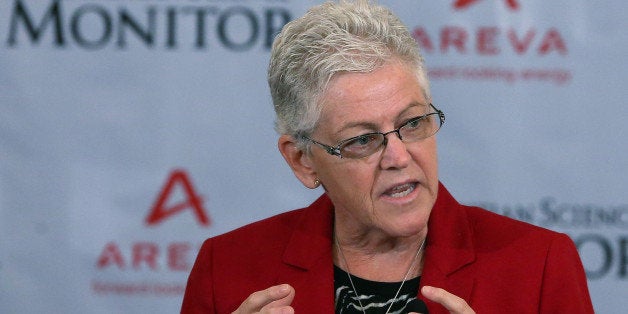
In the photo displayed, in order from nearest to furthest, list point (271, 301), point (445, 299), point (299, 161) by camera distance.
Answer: point (445, 299), point (271, 301), point (299, 161)

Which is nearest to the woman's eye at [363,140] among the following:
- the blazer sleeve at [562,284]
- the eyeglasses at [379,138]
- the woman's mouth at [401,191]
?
the eyeglasses at [379,138]

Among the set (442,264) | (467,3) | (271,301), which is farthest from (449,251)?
(467,3)

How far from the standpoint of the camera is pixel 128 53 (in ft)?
10.4

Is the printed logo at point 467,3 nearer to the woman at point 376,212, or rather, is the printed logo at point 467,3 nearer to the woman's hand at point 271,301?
the woman at point 376,212

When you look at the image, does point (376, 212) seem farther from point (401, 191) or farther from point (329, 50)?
point (329, 50)

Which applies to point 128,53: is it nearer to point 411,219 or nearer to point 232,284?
point 232,284

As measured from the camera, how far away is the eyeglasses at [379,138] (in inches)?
79.7

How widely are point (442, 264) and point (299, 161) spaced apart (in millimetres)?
368

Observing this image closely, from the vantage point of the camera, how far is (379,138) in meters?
2.02

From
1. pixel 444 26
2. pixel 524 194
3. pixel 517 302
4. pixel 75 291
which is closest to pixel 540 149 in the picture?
pixel 524 194

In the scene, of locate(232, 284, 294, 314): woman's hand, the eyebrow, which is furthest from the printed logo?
locate(232, 284, 294, 314): woman's hand

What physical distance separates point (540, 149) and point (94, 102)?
133cm

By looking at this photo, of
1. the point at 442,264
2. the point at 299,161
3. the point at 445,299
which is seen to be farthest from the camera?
the point at 299,161

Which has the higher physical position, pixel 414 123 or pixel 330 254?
pixel 414 123
